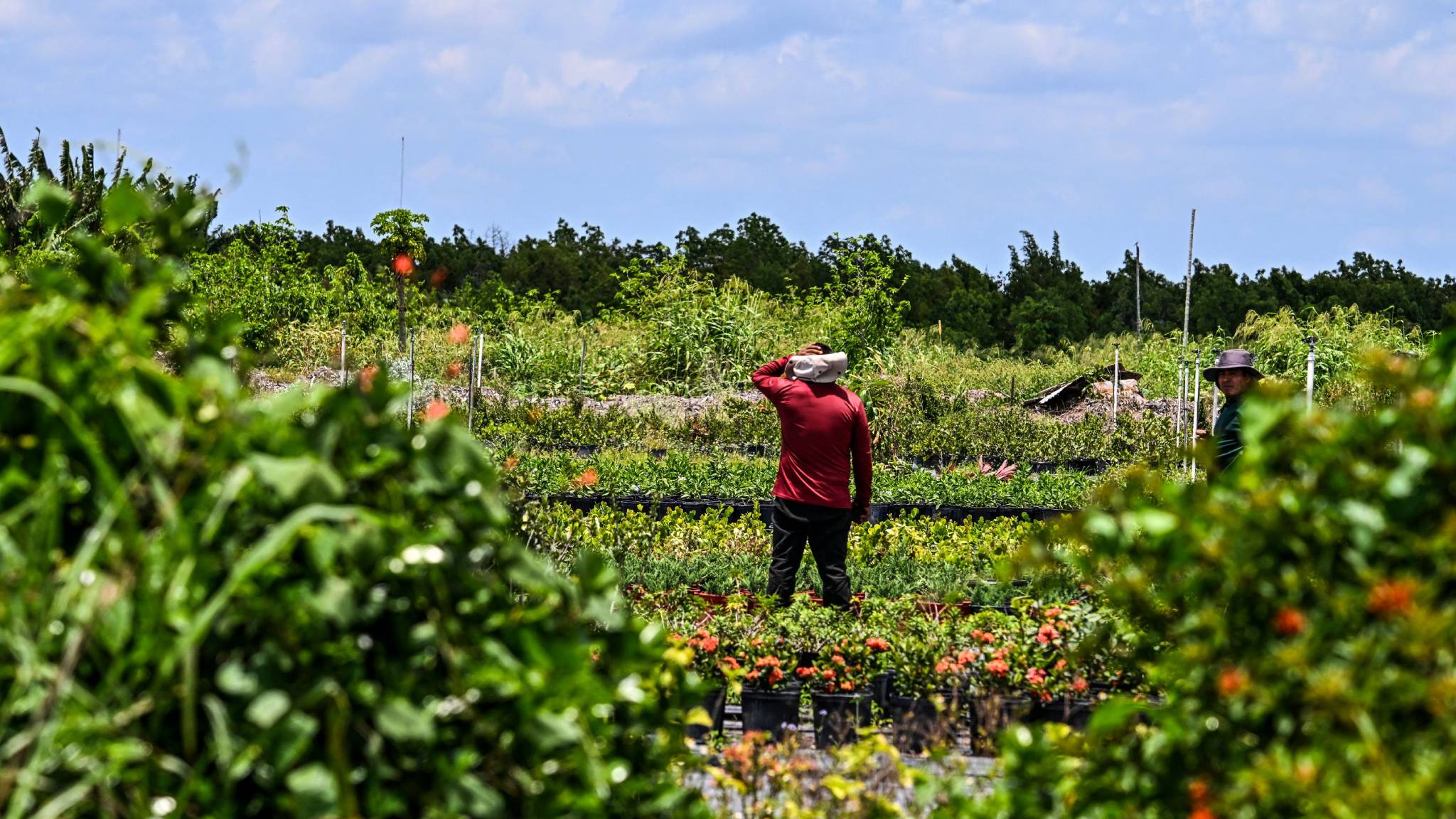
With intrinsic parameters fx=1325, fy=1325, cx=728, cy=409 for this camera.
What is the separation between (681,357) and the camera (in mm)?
19609

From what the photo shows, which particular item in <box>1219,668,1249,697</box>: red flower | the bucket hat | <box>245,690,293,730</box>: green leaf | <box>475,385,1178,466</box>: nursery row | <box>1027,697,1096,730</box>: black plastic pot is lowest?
<box>475,385,1178,466</box>: nursery row

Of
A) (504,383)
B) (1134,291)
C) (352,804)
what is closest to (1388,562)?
(352,804)

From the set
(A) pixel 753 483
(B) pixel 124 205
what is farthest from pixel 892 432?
(B) pixel 124 205

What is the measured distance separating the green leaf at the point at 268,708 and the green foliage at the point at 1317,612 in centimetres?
96

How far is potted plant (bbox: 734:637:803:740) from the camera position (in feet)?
14.7

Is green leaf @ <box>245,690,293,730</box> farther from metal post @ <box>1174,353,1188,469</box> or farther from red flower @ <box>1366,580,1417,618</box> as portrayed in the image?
Answer: metal post @ <box>1174,353,1188,469</box>

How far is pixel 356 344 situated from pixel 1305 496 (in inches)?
855

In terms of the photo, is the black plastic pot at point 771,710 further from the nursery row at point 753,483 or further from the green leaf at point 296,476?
the nursery row at point 753,483

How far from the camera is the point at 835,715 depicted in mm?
4203

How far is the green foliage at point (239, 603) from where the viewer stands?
1.33m

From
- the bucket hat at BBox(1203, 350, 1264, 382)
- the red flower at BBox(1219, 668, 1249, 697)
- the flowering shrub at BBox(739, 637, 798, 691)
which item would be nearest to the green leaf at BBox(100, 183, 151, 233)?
the red flower at BBox(1219, 668, 1249, 697)

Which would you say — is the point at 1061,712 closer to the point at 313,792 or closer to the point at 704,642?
the point at 704,642

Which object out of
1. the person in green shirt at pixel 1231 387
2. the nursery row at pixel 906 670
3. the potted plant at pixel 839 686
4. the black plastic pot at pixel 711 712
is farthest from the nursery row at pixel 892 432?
the black plastic pot at pixel 711 712

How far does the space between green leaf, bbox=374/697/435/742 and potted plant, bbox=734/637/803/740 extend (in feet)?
10.2
